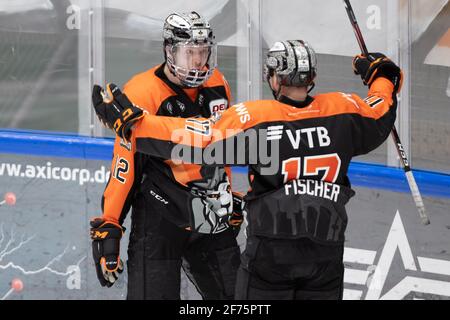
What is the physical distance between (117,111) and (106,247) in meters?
0.83

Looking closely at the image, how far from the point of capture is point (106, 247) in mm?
4527

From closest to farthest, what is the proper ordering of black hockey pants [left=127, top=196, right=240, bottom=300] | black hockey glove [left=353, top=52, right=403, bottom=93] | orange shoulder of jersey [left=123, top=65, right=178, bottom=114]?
1. black hockey glove [left=353, top=52, right=403, bottom=93]
2. orange shoulder of jersey [left=123, top=65, right=178, bottom=114]
3. black hockey pants [left=127, top=196, right=240, bottom=300]

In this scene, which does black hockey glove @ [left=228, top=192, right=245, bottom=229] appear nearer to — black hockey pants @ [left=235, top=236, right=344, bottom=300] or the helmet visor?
the helmet visor

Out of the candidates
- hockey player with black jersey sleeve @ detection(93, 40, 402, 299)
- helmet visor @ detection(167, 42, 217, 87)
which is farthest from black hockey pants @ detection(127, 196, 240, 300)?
hockey player with black jersey sleeve @ detection(93, 40, 402, 299)

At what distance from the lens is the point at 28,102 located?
5719 millimetres

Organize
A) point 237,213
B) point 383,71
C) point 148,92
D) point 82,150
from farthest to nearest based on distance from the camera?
point 82,150 → point 237,213 → point 148,92 → point 383,71

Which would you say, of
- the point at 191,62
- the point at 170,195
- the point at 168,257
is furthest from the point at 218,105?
the point at 168,257

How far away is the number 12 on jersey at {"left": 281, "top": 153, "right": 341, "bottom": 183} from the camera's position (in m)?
3.82

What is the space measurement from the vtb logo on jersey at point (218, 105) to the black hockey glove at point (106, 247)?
23.6 inches

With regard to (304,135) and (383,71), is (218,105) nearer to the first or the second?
(383,71)

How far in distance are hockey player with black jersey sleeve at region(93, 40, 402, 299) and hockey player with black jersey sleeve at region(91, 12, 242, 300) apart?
56 cm

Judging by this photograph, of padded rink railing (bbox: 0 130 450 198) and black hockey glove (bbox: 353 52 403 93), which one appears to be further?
padded rink railing (bbox: 0 130 450 198)

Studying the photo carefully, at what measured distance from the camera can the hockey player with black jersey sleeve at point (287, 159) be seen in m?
3.83
